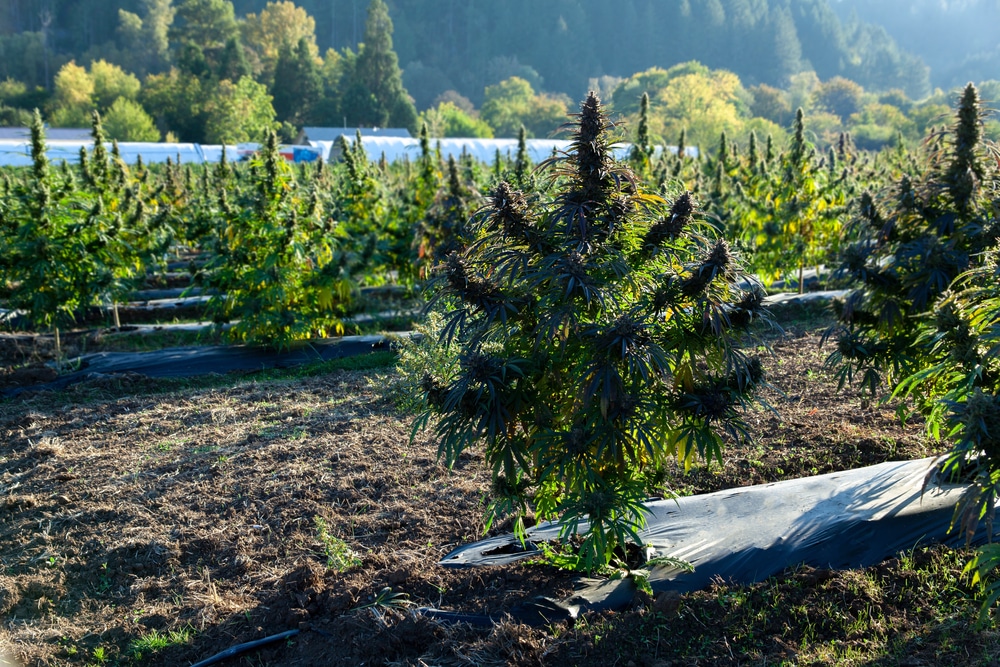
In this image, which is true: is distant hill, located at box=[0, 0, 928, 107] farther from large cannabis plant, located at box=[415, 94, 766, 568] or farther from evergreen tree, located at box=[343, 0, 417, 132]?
large cannabis plant, located at box=[415, 94, 766, 568]

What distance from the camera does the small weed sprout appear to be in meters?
4.02

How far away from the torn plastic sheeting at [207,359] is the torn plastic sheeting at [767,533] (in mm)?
5474

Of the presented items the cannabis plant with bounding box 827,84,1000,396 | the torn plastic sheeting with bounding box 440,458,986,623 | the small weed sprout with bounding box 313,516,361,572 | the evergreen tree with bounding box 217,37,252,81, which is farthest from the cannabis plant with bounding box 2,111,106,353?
the evergreen tree with bounding box 217,37,252,81

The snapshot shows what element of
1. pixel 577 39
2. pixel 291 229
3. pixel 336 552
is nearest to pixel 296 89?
pixel 291 229

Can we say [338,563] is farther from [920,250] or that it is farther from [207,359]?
[207,359]

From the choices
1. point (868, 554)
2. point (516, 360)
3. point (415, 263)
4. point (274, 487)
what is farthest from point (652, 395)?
point (415, 263)

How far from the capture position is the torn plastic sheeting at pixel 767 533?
11.8ft

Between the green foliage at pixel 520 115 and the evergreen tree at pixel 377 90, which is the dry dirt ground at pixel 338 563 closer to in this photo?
the evergreen tree at pixel 377 90

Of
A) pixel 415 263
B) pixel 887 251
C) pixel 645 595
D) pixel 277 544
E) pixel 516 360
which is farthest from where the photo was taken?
pixel 415 263

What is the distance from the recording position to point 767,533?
153 inches

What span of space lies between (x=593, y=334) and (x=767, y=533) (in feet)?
5.57

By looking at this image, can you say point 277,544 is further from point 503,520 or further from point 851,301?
point 851,301

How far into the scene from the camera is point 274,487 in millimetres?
5066

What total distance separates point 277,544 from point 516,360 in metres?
2.22
